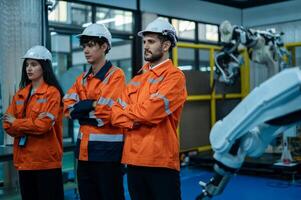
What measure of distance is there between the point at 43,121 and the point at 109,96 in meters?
0.52

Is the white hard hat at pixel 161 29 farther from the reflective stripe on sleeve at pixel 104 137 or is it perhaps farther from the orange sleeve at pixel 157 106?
the reflective stripe on sleeve at pixel 104 137

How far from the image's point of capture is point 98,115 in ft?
Result: 7.54

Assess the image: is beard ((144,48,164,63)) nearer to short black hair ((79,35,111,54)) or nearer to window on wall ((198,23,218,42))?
short black hair ((79,35,111,54))

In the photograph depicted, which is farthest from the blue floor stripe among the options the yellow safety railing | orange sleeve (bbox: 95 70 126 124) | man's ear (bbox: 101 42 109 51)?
man's ear (bbox: 101 42 109 51)

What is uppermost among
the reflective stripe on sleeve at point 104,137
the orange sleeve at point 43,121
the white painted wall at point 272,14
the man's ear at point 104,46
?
the white painted wall at point 272,14

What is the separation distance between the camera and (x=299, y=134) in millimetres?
5332

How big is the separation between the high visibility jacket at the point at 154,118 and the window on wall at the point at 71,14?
3100 mm

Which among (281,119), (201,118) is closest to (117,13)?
(201,118)

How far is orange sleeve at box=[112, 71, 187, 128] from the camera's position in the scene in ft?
6.73

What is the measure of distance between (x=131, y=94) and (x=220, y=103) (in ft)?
14.1

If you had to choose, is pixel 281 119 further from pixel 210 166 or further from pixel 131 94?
pixel 210 166

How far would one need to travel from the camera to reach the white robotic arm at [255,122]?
2.99 ft

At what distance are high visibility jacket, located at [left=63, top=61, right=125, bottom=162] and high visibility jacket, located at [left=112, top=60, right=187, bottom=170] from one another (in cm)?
13

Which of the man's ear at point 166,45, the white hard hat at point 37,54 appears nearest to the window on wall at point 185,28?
the white hard hat at point 37,54
